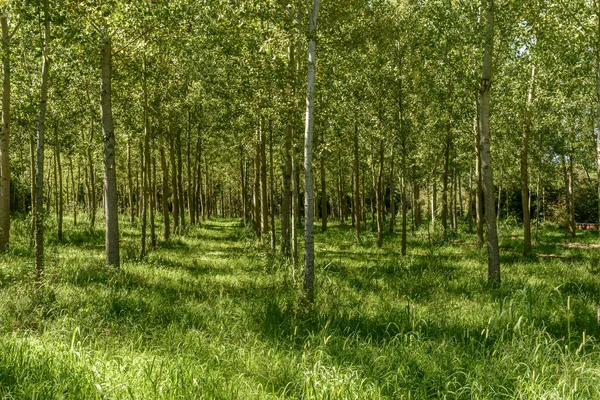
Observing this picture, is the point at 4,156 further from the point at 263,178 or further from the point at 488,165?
the point at 488,165

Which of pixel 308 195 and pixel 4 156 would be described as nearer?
pixel 308 195

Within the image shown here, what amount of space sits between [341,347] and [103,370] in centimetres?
297

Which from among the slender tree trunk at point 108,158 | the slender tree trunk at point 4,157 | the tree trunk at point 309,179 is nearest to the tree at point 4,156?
the slender tree trunk at point 4,157

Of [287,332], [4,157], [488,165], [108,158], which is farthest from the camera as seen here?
[4,157]

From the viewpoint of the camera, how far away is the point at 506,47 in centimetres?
1188

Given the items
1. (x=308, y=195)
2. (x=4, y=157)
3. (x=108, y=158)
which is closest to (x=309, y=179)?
(x=308, y=195)

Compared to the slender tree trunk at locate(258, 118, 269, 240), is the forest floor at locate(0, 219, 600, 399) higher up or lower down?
lower down

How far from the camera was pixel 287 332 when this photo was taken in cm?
639

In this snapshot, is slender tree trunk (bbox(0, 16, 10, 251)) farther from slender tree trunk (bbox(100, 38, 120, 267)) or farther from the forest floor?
slender tree trunk (bbox(100, 38, 120, 267))

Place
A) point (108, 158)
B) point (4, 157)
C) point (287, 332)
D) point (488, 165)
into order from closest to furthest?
point (287, 332)
point (488, 165)
point (108, 158)
point (4, 157)

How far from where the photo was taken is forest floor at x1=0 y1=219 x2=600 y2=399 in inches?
166

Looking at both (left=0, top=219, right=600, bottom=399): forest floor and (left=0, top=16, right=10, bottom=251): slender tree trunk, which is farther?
(left=0, top=16, right=10, bottom=251): slender tree trunk

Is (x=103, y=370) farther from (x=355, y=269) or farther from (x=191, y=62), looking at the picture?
(x=191, y=62)

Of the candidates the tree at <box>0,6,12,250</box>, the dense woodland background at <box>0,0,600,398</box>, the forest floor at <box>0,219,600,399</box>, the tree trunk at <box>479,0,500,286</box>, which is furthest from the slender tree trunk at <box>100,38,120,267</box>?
the tree trunk at <box>479,0,500,286</box>
